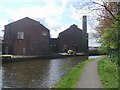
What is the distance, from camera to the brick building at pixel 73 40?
106 m

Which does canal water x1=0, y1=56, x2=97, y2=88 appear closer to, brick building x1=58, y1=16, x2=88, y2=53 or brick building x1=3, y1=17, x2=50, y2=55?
brick building x1=3, y1=17, x2=50, y2=55

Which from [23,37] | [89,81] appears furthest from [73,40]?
[89,81]

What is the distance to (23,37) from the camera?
85.8 metres

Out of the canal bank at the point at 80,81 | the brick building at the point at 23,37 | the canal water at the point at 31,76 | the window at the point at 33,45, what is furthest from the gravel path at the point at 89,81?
the window at the point at 33,45

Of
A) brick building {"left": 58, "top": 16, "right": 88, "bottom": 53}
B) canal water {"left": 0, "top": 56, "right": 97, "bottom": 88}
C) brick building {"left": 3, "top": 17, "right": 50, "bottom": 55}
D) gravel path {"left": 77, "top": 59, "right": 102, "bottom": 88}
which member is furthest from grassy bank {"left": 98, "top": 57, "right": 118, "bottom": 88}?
brick building {"left": 58, "top": 16, "right": 88, "bottom": 53}

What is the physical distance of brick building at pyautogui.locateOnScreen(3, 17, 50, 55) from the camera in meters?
84.4

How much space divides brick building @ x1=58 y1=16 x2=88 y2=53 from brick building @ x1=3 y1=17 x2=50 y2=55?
65.9ft

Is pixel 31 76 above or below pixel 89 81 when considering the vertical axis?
below

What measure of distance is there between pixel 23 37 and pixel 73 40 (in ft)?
84.5

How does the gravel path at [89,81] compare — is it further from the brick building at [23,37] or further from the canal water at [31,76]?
the brick building at [23,37]

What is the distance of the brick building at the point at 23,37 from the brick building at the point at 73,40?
20074 millimetres

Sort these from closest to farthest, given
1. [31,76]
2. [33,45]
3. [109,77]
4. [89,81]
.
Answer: [89,81], [109,77], [31,76], [33,45]

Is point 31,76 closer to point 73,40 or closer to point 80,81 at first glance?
point 80,81

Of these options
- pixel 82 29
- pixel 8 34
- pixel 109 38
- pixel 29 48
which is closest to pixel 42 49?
pixel 29 48
